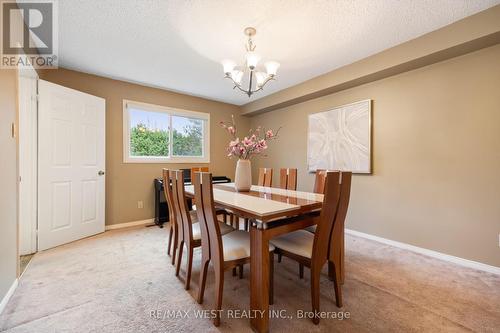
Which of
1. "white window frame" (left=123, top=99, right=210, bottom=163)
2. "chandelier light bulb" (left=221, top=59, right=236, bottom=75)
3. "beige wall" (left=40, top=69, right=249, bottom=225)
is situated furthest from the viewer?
"white window frame" (left=123, top=99, right=210, bottom=163)

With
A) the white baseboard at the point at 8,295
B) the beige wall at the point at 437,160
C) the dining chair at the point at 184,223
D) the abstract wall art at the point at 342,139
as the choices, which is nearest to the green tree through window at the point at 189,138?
the abstract wall art at the point at 342,139

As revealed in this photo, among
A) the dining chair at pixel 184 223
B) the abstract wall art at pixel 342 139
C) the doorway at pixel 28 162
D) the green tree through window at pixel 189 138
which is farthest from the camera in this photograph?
the green tree through window at pixel 189 138

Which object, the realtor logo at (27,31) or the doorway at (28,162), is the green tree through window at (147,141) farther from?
the realtor logo at (27,31)

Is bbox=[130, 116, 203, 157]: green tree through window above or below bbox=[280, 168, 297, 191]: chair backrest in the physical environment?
above

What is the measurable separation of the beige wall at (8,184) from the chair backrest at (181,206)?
116 centimetres

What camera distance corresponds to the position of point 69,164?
2947mm

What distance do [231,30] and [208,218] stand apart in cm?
190

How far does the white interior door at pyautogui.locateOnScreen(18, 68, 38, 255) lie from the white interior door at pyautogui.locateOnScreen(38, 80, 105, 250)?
0.17ft

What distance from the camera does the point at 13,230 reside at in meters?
1.79

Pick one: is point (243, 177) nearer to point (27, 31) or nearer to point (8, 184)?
point (8, 184)

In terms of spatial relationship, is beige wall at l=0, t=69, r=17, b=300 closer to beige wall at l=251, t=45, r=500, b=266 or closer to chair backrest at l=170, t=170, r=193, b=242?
chair backrest at l=170, t=170, r=193, b=242

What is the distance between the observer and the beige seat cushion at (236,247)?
155cm

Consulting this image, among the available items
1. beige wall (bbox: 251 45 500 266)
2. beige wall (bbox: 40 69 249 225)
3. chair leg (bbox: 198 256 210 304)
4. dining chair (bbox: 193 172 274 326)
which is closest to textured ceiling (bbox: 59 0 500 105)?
beige wall (bbox: 40 69 249 225)

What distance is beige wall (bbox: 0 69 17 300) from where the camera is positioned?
1560 millimetres
